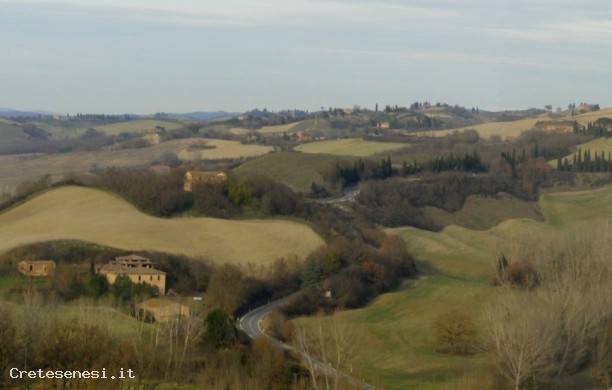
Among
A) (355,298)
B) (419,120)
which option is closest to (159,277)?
(355,298)

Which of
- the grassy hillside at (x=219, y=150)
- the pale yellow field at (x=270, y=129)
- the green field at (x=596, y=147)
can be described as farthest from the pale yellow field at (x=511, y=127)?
the grassy hillside at (x=219, y=150)

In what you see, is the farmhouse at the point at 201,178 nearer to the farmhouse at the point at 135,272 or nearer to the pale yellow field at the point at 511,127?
the farmhouse at the point at 135,272

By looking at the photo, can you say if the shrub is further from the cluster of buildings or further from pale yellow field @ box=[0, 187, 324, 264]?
pale yellow field @ box=[0, 187, 324, 264]

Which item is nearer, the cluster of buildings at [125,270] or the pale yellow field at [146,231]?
the cluster of buildings at [125,270]

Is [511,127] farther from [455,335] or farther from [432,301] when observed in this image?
[455,335]

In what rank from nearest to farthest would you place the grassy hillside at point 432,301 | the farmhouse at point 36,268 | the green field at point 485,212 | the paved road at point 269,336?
the paved road at point 269,336 < the grassy hillside at point 432,301 < the farmhouse at point 36,268 < the green field at point 485,212

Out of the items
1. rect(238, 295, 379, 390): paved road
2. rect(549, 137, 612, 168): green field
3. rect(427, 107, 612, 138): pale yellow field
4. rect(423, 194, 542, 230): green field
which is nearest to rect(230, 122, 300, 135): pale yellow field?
rect(427, 107, 612, 138): pale yellow field
